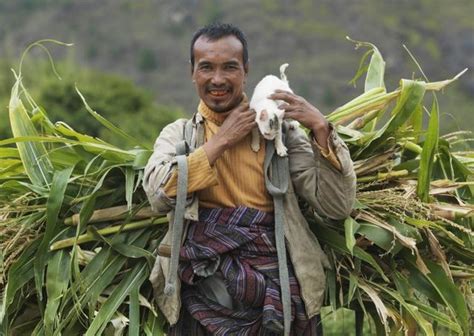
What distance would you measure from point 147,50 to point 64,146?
1993 inches

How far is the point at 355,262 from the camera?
3.25 metres

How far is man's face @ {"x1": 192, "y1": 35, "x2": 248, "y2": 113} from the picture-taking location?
3008 millimetres

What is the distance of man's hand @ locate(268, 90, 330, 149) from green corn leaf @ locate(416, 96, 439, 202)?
44 cm

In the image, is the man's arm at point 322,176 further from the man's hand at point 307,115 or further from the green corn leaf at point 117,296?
the green corn leaf at point 117,296

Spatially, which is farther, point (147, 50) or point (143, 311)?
point (147, 50)

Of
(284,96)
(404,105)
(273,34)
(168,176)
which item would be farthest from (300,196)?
(273,34)

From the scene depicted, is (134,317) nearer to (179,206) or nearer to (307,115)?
(179,206)

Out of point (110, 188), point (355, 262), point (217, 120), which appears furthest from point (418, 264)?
point (110, 188)

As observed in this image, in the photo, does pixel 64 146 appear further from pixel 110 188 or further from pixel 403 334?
pixel 403 334

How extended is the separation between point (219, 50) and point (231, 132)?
263 millimetres

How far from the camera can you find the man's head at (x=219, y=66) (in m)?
3.01

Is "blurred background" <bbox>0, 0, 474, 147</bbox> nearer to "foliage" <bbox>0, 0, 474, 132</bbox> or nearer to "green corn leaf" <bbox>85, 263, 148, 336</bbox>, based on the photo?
"foliage" <bbox>0, 0, 474, 132</bbox>

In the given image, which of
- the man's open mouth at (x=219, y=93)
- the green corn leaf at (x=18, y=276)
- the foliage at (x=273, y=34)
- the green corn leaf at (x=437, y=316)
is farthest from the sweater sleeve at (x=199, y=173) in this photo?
the foliage at (x=273, y=34)

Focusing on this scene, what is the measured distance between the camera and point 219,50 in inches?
119
